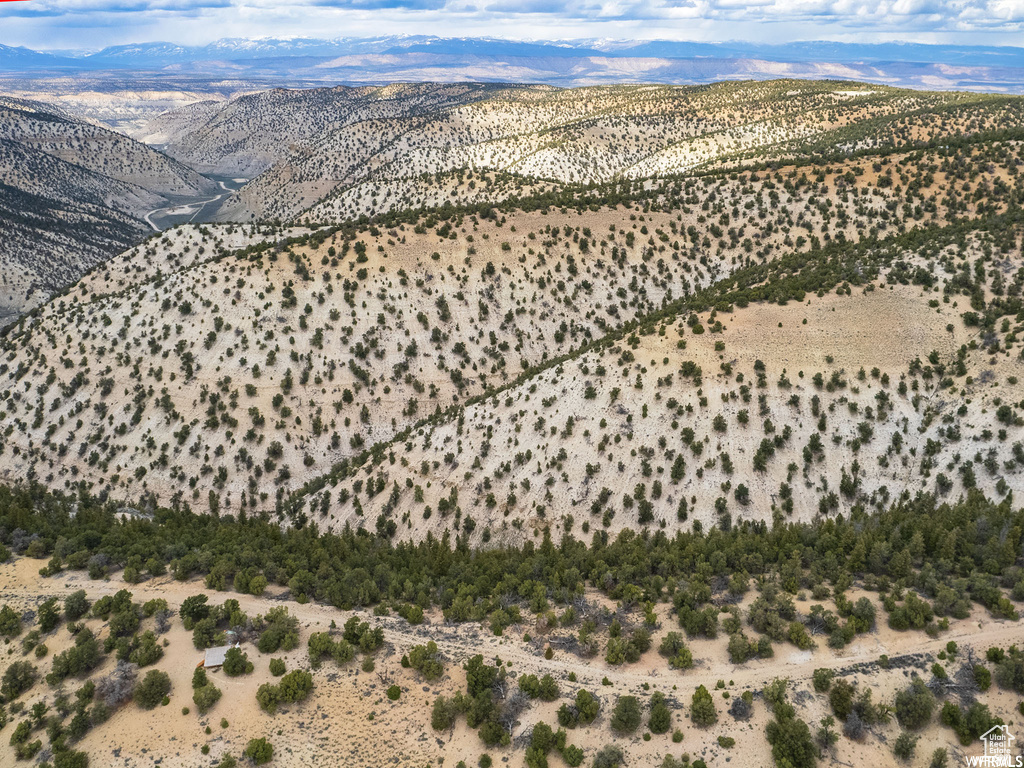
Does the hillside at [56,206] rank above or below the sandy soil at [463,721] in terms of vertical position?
above

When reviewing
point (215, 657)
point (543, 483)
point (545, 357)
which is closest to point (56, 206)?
point (545, 357)

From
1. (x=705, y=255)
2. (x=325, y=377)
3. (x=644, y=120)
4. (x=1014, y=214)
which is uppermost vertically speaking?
(x=644, y=120)

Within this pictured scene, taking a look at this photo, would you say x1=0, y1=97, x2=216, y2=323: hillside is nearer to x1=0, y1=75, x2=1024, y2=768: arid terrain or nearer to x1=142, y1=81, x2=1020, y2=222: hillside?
x1=142, y1=81, x2=1020, y2=222: hillside

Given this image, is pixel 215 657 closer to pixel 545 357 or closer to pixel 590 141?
pixel 545 357

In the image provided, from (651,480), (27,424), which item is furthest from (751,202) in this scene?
(27,424)

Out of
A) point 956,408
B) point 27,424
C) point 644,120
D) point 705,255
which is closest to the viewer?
point 956,408

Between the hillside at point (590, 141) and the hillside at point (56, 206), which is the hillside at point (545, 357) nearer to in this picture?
the hillside at point (590, 141)

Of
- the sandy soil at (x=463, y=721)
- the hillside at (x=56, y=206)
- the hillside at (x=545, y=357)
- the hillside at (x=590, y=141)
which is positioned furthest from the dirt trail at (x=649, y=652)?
the hillside at (x=56, y=206)

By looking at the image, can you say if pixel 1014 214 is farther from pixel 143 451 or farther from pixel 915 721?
pixel 143 451

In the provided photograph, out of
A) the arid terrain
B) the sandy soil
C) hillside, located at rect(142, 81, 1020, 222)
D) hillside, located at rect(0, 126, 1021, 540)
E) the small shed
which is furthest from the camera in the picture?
hillside, located at rect(142, 81, 1020, 222)

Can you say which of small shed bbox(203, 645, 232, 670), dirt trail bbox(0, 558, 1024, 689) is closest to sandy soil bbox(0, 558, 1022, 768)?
dirt trail bbox(0, 558, 1024, 689)

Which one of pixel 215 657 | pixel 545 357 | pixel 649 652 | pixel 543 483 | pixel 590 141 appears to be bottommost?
pixel 215 657
